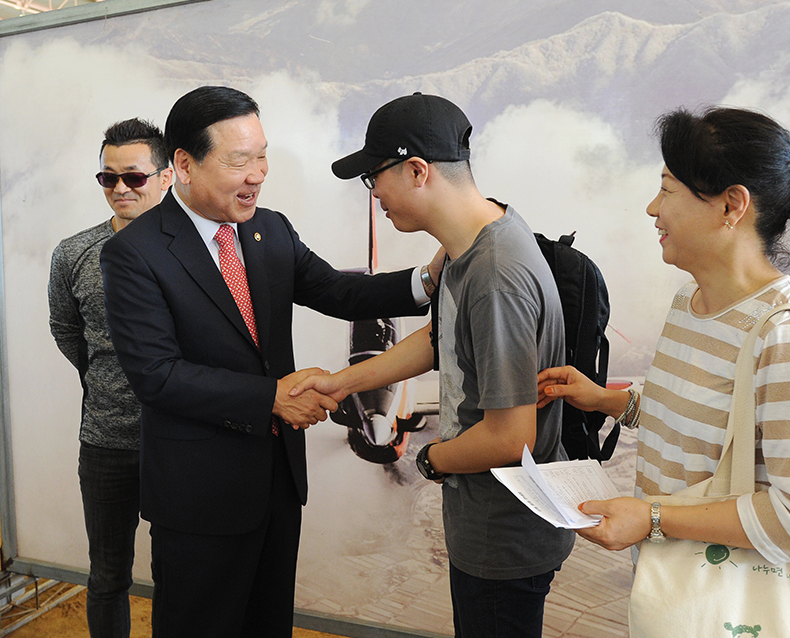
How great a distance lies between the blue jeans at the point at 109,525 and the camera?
241 cm

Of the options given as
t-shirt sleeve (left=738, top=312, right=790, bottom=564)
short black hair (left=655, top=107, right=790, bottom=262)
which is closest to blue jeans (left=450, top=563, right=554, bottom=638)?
t-shirt sleeve (left=738, top=312, right=790, bottom=564)

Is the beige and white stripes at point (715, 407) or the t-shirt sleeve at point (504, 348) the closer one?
the beige and white stripes at point (715, 407)

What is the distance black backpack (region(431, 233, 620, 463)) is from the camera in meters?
1.56

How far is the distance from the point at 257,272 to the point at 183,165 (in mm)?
358

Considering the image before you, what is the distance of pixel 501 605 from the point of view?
1.44 metres

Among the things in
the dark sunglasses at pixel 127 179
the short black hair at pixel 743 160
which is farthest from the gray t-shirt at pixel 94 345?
the short black hair at pixel 743 160

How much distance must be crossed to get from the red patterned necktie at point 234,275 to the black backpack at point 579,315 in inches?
33.1

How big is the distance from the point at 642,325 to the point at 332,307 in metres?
1.10

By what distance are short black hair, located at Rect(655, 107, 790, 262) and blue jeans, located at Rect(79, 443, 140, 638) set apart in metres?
2.04

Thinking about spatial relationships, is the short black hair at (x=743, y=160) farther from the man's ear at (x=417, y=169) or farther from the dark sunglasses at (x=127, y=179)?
the dark sunglasses at (x=127, y=179)

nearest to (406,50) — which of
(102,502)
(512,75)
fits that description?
(512,75)

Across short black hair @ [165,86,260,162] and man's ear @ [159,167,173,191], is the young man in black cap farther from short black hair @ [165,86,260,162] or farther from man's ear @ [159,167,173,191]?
man's ear @ [159,167,173,191]

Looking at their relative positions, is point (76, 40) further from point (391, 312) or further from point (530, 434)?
point (530, 434)

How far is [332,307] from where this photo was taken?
7.43 ft
